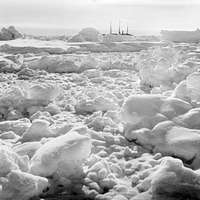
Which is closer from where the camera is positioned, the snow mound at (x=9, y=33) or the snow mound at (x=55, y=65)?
the snow mound at (x=55, y=65)

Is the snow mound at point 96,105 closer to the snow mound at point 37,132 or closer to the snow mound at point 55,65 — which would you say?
the snow mound at point 37,132

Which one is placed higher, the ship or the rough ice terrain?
the ship

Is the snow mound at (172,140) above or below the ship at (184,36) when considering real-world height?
below

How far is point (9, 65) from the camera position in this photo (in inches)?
391

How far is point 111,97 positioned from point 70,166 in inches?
103

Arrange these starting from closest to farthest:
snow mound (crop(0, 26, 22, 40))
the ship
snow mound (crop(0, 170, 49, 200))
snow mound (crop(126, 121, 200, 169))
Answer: snow mound (crop(0, 170, 49, 200)), snow mound (crop(126, 121, 200, 169)), snow mound (crop(0, 26, 22, 40)), the ship

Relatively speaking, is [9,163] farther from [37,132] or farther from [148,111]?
[148,111]

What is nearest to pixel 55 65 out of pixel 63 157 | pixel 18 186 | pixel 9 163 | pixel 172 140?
pixel 172 140

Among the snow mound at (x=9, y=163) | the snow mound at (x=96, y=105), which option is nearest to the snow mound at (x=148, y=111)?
the snow mound at (x=96, y=105)

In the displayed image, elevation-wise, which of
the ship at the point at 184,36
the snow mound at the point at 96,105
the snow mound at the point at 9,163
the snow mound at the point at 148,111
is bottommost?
the snow mound at the point at 96,105

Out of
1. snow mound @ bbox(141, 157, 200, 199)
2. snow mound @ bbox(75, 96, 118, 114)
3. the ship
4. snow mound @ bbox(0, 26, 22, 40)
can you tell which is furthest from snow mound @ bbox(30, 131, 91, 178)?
the ship

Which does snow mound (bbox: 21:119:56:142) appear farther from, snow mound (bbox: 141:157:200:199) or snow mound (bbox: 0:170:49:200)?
snow mound (bbox: 141:157:200:199)

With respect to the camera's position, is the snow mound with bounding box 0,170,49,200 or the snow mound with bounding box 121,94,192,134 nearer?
the snow mound with bounding box 0,170,49,200

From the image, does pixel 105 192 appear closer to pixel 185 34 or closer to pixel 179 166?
pixel 179 166
